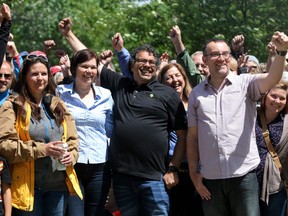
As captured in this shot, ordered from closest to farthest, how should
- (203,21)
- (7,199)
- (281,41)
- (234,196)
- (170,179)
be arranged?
(281,41) < (7,199) < (234,196) < (170,179) < (203,21)

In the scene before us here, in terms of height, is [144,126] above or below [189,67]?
below

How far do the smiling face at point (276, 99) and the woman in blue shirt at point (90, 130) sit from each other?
1.66 meters

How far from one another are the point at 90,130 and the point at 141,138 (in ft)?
1.94

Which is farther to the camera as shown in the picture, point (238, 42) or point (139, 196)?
point (238, 42)

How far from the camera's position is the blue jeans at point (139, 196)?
6.66m

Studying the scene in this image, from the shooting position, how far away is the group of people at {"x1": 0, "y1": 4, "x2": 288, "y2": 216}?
20.6 ft

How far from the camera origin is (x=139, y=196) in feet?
22.2

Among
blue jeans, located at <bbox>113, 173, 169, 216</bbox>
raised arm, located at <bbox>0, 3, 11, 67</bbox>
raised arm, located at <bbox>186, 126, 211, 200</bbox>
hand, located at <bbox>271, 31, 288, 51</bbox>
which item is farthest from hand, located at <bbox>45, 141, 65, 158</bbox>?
hand, located at <bbox>271, 31, 288, 51</bbox>

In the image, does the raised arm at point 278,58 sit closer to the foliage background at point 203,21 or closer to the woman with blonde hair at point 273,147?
the woman with blonde hair at point 273,147

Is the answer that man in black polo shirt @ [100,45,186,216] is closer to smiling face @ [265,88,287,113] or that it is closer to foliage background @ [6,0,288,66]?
smiling face @ [265,88,287,113]

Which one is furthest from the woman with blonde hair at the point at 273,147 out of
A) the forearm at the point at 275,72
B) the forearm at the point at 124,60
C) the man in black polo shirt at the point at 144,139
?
the forearm at the point at 124,60

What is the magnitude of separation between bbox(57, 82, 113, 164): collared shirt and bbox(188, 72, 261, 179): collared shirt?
3.52 ft

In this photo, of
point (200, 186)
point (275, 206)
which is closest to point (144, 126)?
point (200, 186)

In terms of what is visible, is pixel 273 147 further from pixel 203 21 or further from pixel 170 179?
pixel 203 21
